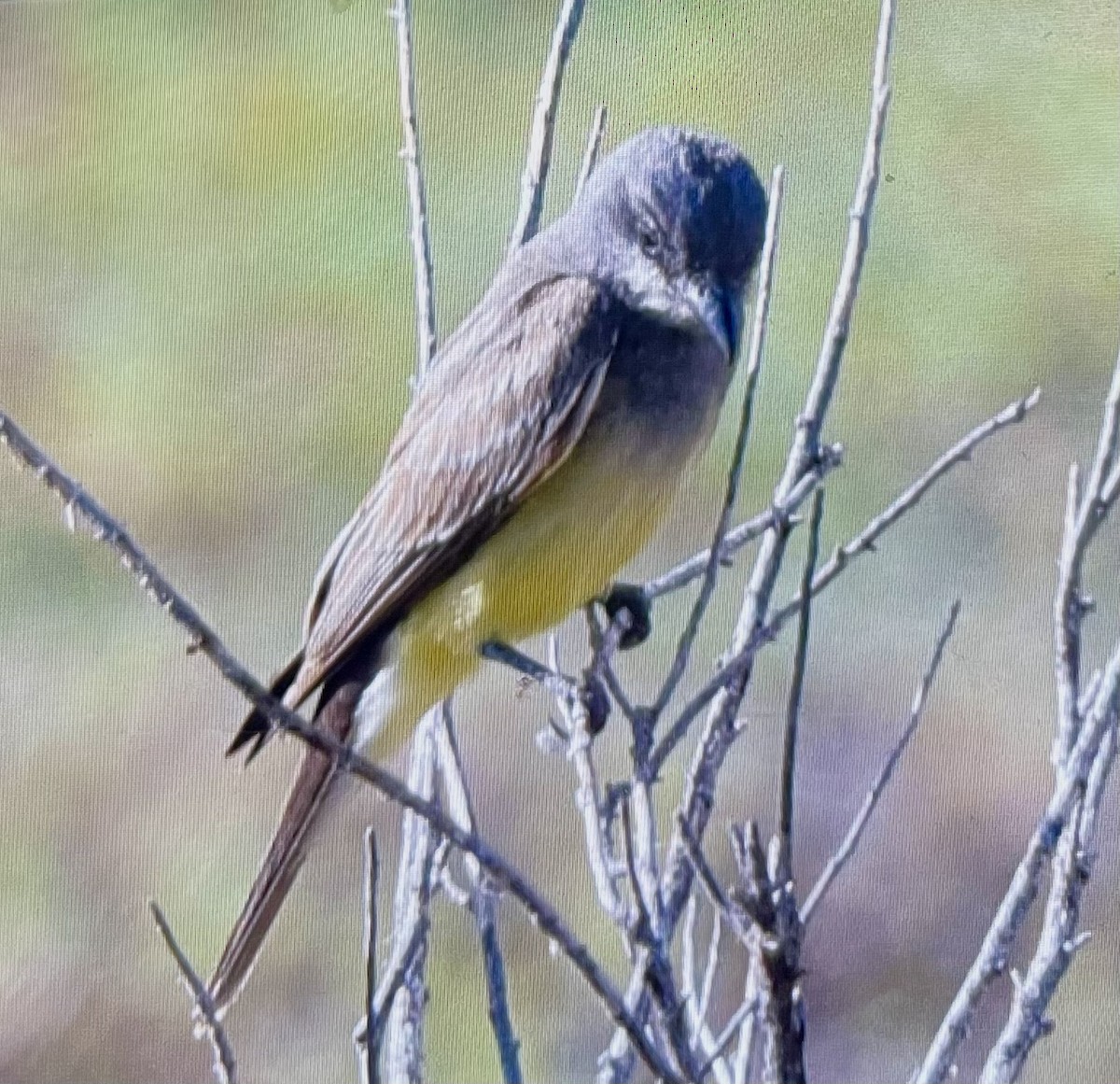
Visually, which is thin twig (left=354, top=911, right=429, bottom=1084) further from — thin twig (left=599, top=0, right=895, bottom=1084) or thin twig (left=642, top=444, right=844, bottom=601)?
thin twig (left=642, top=444, right=844, bottom=601)

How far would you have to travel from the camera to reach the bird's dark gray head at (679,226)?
1.67 meters

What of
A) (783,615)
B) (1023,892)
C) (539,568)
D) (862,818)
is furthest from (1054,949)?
(539,568)

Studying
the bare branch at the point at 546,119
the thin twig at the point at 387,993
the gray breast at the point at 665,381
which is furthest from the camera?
the gray breast at the point at 665,381

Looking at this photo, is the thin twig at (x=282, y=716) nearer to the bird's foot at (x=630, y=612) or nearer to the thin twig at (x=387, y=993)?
the thin twig at (x=387, y=993)

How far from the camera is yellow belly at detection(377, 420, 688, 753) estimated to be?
165cm

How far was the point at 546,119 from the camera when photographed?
1.44 m

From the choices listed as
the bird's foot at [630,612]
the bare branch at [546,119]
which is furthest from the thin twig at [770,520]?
the bare branch at [546,119]

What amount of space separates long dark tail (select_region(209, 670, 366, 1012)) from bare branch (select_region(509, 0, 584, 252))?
0.53 m

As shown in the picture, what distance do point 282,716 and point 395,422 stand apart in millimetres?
763

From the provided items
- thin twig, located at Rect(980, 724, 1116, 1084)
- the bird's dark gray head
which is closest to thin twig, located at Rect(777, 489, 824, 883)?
thin twig, located at Rect(980, 724, 1116, 1084)

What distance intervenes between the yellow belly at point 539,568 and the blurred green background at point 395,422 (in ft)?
0.25

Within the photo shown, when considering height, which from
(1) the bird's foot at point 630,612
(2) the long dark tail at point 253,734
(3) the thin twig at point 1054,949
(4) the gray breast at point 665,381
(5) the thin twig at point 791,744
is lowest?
(3) the thin twig at point 1054,949

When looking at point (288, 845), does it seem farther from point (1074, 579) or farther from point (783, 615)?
point (1074, 579)

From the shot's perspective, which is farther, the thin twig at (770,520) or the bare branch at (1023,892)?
the thin twig at (770,520)
